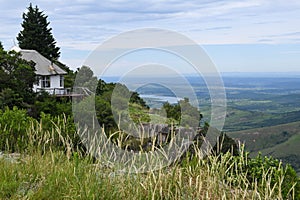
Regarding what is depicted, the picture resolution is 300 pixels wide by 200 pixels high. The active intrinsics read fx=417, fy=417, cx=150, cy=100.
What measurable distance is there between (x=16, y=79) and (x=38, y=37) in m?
13.6

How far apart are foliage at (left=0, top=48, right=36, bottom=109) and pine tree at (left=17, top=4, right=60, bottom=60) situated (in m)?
10.9

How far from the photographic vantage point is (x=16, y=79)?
19500 millimetres

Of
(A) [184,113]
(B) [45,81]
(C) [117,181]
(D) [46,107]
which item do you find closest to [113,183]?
(C) [117,181]

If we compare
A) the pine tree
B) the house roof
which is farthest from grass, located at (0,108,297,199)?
the pine tree

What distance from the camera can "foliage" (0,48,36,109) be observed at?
17856mm

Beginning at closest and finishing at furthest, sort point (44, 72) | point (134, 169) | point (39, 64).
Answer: point (134, 169) < point (44, 72) < point (39, 64)

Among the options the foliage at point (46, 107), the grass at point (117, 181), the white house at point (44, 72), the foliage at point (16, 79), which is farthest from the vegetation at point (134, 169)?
the white house at point (44, 72)

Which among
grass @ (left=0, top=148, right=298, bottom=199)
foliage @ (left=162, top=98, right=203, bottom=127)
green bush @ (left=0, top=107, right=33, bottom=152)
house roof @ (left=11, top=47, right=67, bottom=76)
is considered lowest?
grass @ (left=0, top=148, right=298, bottom=199)

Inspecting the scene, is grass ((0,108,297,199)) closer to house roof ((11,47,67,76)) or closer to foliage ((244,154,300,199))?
foliage ((244,154,300,199))

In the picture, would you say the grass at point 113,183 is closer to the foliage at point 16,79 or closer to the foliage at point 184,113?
the foliage at point 184,113

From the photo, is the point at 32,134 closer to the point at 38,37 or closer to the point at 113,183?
the point at 113,183

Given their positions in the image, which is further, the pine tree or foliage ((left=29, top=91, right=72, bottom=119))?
the pine tree

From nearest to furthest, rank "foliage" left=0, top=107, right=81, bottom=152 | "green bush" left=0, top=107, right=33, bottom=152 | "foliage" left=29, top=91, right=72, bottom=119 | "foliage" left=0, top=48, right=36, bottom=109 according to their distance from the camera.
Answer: "foliage" left=0, top=107, right=81, bottom=152 → "green bush" left=0, top=107, right=33, bottom=152 → "foliage" left=29, top=91, right=72, bottom=119 → "foliage" left=0, top=48, right=36, bottom=109

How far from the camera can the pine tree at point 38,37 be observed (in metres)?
31.9
